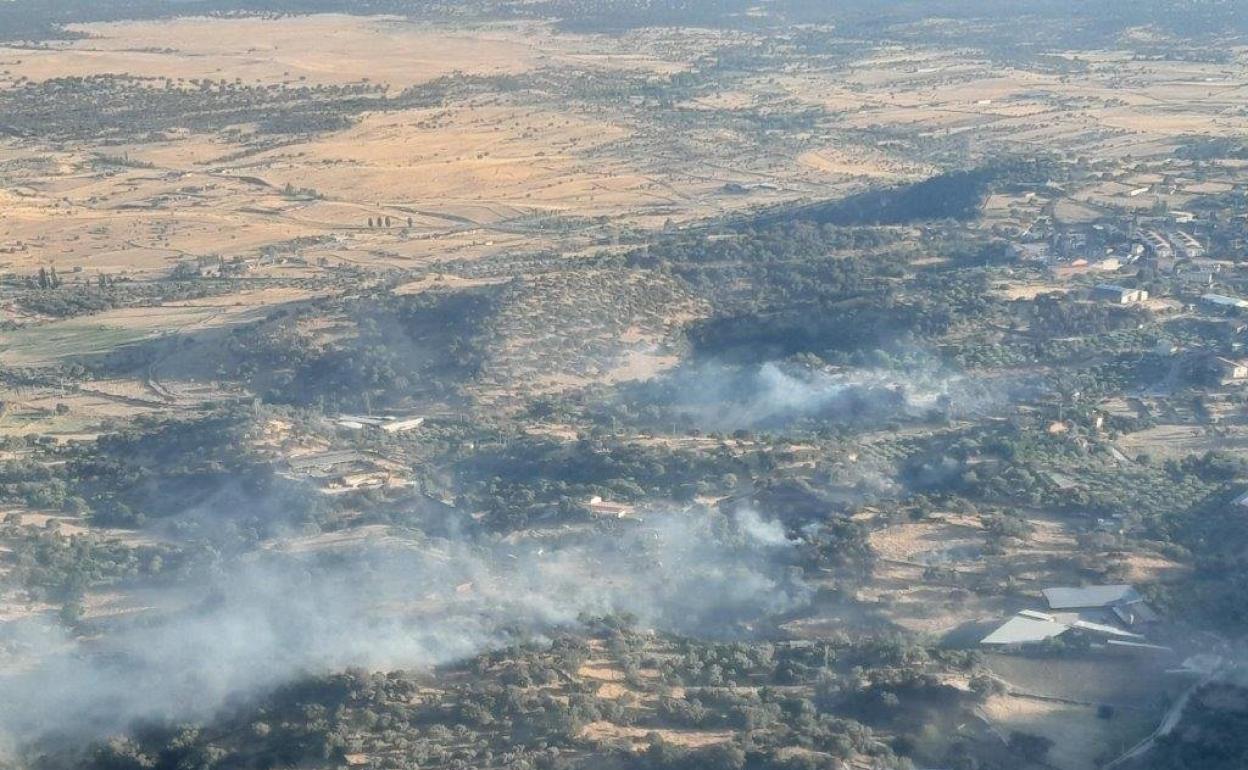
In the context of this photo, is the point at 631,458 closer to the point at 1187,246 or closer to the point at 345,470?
the point at 345,470

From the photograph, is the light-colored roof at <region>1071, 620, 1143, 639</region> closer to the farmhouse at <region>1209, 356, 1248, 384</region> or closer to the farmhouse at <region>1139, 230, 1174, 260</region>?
the farmhouse at <region>1209, 356, 1248, 384</region>

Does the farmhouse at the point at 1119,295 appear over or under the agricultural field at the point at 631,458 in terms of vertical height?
Result: over

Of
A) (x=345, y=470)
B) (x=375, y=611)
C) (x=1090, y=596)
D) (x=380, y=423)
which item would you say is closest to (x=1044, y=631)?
(x=1090, y=596)

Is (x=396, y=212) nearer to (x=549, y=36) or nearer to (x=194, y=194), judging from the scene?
(x=194, y=194)

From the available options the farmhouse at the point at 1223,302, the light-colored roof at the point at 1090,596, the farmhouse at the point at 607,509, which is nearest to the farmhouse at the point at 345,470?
the farmhouse at the point at 607,509

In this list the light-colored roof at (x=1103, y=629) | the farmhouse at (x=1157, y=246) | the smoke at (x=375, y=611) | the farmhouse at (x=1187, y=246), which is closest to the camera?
the smoke at (x=375, y=611)

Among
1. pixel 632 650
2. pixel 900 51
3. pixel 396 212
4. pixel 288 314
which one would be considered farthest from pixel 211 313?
pixel 900 51

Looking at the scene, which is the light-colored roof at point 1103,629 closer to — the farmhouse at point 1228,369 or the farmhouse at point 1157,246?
the farmhouse at point 1228,369

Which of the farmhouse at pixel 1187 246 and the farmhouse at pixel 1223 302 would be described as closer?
the farmhouse at pixel 1223 302
